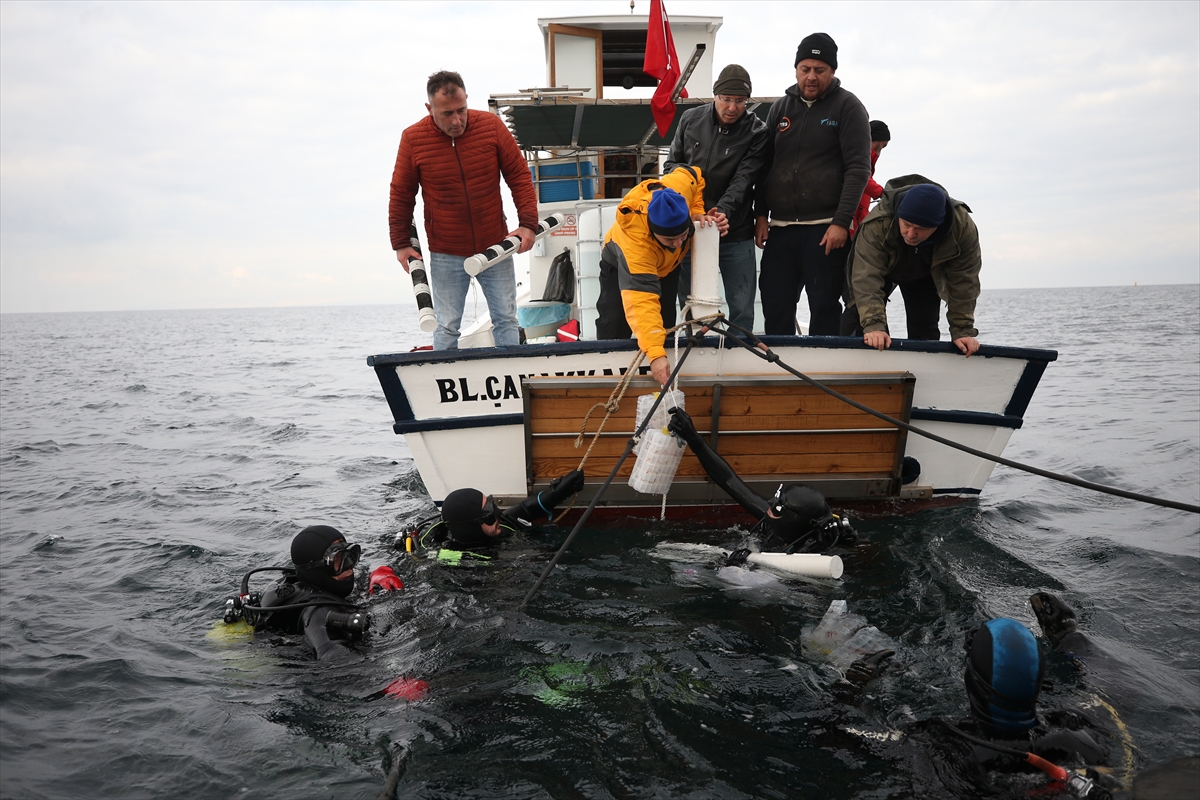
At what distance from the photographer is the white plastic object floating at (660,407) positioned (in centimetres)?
548

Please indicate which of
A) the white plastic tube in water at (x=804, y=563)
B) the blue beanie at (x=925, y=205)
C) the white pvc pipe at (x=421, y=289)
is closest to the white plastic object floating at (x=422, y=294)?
the white pvc pipe at (x=421, y=289)

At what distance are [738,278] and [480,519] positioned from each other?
311 centimetres

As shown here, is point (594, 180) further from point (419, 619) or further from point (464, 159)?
point (419, 619)

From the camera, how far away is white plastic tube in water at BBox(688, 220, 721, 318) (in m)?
5.69

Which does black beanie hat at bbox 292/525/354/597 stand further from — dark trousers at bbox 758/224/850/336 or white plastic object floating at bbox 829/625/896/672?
Answer: dark trousers at bbox 758/224/850/336

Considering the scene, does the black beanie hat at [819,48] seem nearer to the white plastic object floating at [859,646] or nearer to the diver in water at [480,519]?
the diver in water at [480,519]

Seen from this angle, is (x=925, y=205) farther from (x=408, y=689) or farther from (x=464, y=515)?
(x=408, y=689)

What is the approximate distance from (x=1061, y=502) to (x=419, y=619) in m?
6.98

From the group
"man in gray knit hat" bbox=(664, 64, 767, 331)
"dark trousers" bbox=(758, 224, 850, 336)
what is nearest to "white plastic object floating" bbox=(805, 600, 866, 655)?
"dark trousers" bbox=(758, 224, 850, 336)

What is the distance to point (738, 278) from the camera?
6.66 metres

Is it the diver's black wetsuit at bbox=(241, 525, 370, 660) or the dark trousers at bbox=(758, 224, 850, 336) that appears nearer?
the diver's black wetsuit at bbox=(241, 525, 370, 660)

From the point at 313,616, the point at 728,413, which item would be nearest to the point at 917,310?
the point at 728,413

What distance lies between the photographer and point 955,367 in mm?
5793

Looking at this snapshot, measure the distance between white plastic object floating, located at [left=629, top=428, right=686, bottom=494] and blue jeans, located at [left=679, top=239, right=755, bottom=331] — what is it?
5.35ft
